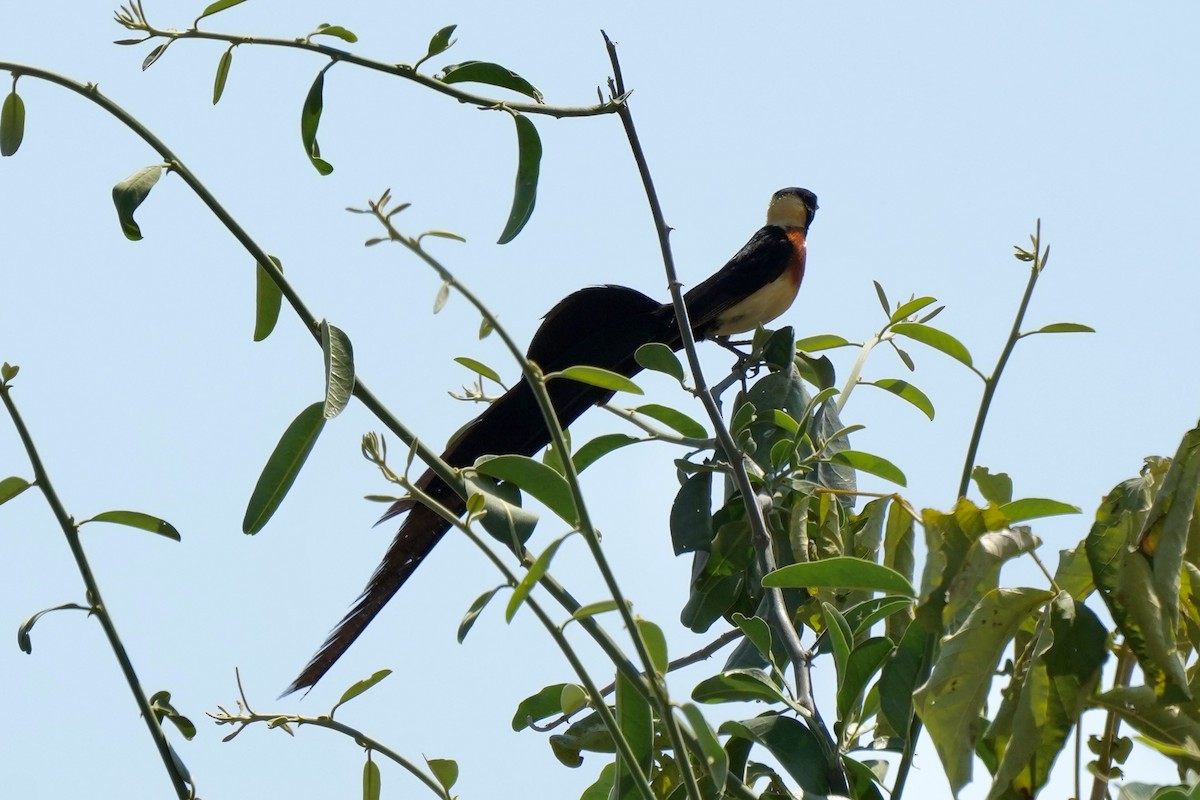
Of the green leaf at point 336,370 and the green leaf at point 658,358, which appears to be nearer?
the green leaf at point 336,370

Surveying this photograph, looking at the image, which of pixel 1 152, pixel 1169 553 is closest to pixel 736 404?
pixel 1169 553

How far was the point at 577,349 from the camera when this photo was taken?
180 centimetres

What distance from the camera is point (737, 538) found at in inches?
66.6

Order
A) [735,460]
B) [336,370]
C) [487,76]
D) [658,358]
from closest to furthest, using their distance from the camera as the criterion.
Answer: [336,370], [487,76], [735,460], [658,358]

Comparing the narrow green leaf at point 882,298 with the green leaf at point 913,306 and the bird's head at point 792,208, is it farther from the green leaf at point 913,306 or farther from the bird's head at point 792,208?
the bird's head at point 792,208

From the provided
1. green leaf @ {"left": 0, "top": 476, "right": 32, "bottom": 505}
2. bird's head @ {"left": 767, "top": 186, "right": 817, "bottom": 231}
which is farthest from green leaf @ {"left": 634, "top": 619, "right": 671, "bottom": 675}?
bird's head @ {"left": 767, "top": 186, "right": 817, "bottom": 231}

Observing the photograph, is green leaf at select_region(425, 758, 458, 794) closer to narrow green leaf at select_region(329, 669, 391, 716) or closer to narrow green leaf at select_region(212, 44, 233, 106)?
narrow green leaf at select_region(329, 669, 391, 716)

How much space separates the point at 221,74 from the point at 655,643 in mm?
753

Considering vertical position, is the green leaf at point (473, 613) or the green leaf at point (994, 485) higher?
the green leaf at point (994, 485)

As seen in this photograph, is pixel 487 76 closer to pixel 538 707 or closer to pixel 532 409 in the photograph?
pixel 532 409

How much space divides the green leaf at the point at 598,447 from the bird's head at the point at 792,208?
1.98m

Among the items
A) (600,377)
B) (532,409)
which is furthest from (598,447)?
(600,377)

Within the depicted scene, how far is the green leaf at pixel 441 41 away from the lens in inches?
47.6

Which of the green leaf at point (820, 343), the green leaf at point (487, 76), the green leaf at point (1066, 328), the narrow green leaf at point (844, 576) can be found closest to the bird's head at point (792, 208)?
the green leaf at point (820, 343)
